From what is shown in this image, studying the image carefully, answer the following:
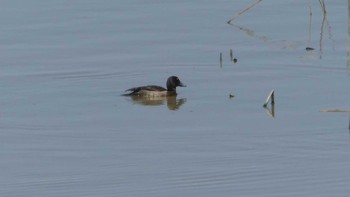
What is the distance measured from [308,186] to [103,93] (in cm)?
475

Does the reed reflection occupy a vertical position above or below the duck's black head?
below

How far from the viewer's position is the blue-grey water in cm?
1037

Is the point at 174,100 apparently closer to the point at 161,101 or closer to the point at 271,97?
the point at 161,101

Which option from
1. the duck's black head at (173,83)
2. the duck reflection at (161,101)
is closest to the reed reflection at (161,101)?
the duck reflection at (161,101)

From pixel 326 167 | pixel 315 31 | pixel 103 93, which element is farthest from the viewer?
pixel 315 31

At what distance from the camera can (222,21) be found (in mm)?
17922

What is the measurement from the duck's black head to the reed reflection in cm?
13

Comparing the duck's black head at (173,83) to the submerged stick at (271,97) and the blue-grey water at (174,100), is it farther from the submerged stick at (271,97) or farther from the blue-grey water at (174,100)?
the submerged stick at (271,97)

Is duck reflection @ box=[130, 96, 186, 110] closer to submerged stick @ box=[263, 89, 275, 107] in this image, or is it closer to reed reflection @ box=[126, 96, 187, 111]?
reed reflection @ box=[126, 96, 187, 111]

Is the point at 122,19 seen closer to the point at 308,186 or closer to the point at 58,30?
the point at 58,30

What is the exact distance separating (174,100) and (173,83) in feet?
0.68

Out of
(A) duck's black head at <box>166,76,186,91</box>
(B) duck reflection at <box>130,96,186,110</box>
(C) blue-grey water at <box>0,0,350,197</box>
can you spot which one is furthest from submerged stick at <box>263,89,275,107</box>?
(A) duck's black head at <box>166,76,186,91</box>

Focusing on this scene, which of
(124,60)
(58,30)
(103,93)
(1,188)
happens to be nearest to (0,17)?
(58,30)

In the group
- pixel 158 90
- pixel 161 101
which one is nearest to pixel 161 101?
pixel 161 101
